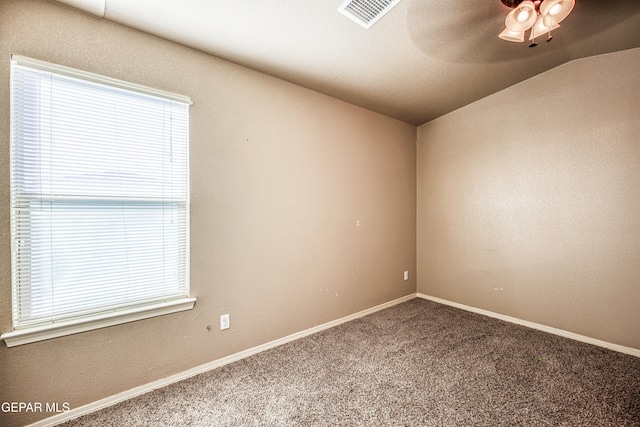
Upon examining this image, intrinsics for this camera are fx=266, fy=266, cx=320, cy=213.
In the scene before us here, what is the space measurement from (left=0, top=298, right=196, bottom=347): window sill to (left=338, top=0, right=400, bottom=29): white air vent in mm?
2252

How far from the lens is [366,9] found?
1.70 metres

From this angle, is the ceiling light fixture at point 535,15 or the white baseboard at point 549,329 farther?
the white baseboard at point 549,329

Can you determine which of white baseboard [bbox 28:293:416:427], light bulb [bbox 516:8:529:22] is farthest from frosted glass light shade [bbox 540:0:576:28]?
white baseboard [bbox 28:293:416:427]

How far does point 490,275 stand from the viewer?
10.2ft

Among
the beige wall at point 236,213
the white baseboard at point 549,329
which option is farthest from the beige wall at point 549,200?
the beige wall at point 236,213

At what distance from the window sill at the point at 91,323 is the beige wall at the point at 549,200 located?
3.14 meters

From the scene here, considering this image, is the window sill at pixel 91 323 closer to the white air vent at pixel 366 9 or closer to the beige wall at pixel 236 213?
the beige wall at pixel 236 213

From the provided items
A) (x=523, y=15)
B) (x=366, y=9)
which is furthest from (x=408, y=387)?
(x=366, y=9)

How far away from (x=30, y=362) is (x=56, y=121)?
1.37m

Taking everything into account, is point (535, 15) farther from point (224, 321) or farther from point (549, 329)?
point (224, 321)

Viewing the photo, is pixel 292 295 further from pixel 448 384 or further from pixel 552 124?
pixel 552 124

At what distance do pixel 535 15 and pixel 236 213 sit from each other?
2.35 m

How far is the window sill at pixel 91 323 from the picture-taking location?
1441 mm

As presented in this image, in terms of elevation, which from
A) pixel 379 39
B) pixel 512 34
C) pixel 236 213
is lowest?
pixel 236 213
